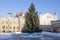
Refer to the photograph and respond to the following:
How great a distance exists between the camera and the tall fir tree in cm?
3575

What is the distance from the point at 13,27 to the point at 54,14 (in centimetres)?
2830

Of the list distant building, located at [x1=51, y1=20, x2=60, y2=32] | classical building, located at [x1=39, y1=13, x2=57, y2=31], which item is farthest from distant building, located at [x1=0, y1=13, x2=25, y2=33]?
distant building, located at [x1=51, y1=20, x2=60, y2=32]

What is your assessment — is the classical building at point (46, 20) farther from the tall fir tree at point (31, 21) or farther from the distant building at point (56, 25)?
the tall fir tree at point (31, 21)

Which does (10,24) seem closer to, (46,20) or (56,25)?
(46,20)

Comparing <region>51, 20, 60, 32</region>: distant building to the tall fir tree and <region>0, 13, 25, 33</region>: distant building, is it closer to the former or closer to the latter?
<region>0, 13, 25, 33</region>: distant building

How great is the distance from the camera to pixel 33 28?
116 ft

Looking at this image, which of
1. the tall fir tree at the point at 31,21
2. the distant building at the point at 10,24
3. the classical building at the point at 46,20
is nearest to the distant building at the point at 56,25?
the classical building at the point at 46,20

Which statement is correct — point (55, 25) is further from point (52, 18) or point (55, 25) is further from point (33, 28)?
point (33, 28)

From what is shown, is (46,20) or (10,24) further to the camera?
(46,20)

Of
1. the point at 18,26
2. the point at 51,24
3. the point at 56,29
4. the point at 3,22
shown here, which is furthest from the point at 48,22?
the point at 3,22

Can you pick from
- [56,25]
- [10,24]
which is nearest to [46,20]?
[56,25]

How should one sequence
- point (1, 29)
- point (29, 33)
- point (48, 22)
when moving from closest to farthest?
point (29, 33) → point (1, 29) → point (48, 22)

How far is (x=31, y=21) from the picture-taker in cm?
3631

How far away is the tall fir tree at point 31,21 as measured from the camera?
3575cm
